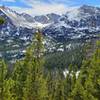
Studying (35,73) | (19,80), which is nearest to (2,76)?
(35,73)

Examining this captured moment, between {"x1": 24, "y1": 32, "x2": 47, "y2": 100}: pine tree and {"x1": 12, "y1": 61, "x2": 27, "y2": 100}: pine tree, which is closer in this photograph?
{"x1": 24, "y1": 32, "x2": 47, "y2": 100}: pine tree

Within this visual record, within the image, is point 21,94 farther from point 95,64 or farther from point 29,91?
point 95,64

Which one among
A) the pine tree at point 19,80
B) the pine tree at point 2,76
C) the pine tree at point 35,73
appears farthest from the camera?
the pine tree at point 19,80

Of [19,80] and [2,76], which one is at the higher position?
[2,76]

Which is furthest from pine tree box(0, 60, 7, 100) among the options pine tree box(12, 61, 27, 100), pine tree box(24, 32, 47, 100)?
pine tree box(12, 61, 27, 100)

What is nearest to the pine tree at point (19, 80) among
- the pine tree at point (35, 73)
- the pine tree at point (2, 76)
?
the pine tree at point (2, 76)

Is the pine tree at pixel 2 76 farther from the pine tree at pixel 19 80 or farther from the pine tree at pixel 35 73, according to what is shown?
the pine tree at pixel 19 80

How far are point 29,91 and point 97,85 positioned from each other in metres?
24.2

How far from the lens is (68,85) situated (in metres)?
89.4

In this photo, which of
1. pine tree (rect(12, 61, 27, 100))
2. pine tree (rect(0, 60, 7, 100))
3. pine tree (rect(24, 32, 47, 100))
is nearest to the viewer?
pine tree (rect(24, 32, 47, 100))

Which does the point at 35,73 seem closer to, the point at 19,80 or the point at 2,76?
the point at 2,76

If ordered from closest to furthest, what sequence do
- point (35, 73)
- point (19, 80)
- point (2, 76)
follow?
point (35, 73), point (2, 76), point (19, 80)

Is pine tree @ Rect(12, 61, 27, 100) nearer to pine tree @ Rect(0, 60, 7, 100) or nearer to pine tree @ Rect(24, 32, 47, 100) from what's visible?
pine tree @ Rect(0, 60, 7, 100)

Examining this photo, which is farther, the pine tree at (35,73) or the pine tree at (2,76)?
the pine tree at (2,76)
